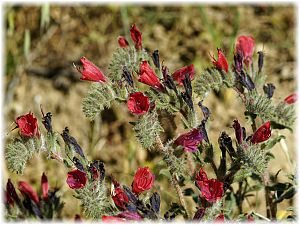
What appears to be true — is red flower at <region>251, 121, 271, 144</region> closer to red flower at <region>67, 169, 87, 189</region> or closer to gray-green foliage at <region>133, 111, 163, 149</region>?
gray-green foliage at <region>133, 111, 163, 149</region>

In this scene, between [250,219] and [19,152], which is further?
[250,219]

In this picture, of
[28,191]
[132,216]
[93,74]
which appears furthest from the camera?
[28,191]

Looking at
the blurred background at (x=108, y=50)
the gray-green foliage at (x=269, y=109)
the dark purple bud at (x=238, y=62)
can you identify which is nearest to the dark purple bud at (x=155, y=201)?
the gray-green foliage at (x=269, y=109)

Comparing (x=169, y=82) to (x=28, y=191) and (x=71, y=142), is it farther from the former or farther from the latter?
(x=28, y=191)

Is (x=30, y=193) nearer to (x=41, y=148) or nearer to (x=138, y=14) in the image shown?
(x=41, y=148)

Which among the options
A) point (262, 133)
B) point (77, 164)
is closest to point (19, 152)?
point (77, 164)

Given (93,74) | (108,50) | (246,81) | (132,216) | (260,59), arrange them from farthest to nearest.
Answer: (108,50) < (260,59) < (246,81) < (93,74) < (132,216)
